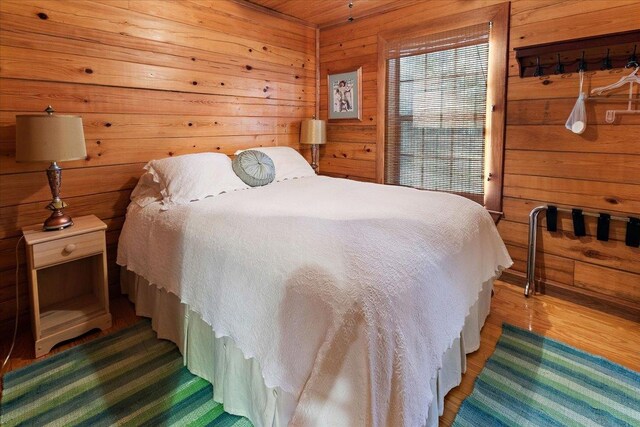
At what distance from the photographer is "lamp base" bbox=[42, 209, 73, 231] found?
2.08m

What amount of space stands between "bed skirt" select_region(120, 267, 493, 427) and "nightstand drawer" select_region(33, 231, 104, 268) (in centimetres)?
35

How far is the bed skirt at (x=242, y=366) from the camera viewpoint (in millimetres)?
1300

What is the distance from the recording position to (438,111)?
3098 mm

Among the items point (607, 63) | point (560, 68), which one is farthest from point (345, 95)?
point (607, 63)

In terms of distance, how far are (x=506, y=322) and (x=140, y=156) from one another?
2625mm

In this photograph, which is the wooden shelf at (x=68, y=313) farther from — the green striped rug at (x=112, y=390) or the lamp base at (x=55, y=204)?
the lamp base at (x=55, y=204)

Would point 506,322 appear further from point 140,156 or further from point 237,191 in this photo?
point 140,156

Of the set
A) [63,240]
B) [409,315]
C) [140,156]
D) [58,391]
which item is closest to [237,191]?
[140,156]

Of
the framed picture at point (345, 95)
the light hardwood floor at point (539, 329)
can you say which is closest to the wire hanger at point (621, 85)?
the light hardwood floor at point (539, 329)

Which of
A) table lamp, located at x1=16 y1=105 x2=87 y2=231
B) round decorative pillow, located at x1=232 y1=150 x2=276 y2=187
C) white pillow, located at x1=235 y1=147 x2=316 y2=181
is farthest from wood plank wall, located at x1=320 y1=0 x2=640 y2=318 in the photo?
table lamp, located at x1=16 y1=105 x2=87 y2=231

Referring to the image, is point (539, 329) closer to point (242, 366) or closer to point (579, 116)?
point (579, 116)

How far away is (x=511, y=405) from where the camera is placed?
1657 mm

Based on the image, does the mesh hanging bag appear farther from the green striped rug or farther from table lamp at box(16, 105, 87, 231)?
table lamp at box(16, 105, 87, 231)

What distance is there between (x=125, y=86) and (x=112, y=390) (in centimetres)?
185
